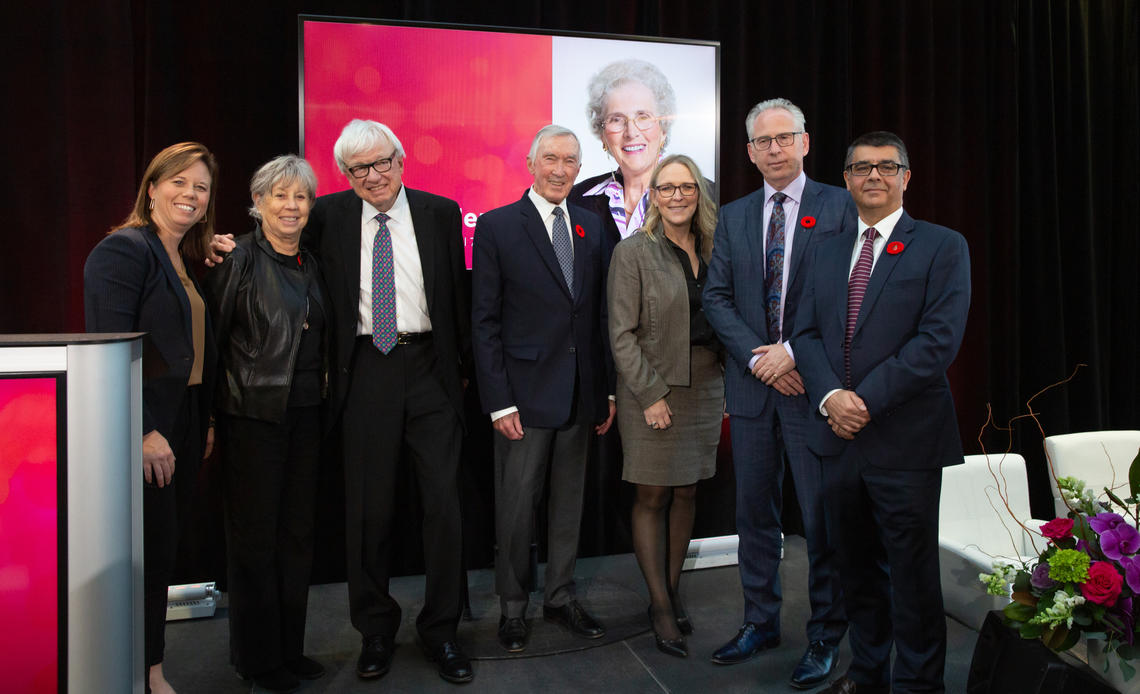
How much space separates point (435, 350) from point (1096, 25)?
4610 mm

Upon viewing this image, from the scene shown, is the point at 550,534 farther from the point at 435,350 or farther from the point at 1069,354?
the point at 1069,354

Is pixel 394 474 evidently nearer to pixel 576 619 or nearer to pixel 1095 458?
pixel 576 619

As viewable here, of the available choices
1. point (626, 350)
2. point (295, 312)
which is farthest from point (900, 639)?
point (295, 312)

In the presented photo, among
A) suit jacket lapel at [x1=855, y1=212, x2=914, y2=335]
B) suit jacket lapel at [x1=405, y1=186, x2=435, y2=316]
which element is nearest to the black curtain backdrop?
suit jacket lapel at [x1=405, y1=186, x2=435, y2=316]

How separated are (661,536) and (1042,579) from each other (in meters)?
1.48

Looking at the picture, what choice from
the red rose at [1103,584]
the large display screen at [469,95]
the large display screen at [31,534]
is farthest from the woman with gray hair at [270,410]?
the red rose at [1103,584]

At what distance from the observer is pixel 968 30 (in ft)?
15.4

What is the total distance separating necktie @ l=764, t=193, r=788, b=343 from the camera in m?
2.75

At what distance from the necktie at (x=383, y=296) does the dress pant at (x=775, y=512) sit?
1.21m

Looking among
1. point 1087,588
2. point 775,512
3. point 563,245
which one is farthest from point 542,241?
point 1087,588

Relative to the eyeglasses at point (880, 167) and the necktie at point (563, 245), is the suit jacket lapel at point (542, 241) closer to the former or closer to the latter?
the necktie at point (563, 245)

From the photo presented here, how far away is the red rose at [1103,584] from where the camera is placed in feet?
4.67

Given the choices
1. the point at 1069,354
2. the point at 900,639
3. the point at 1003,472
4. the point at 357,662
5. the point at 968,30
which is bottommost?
the point at 357,662

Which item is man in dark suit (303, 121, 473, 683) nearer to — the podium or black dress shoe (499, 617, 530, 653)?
black dress shoe (499, 617, 530, 653)
